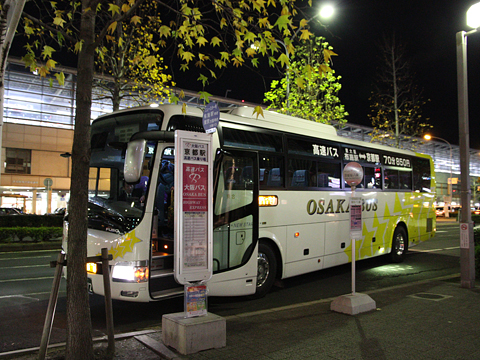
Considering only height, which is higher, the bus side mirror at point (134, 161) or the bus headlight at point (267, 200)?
the bus side mirror at point (134, 161)

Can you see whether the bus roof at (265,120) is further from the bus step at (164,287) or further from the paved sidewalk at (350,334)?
the paved sidewalk at (350,334)

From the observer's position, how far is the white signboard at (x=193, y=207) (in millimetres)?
5277

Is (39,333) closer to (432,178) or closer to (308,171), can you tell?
(308,171)

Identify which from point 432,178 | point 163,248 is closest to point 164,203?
point 163,248

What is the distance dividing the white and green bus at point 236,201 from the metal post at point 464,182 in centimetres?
274

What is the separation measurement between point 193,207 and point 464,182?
6938 millimetres

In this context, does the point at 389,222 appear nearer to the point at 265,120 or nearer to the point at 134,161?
the point at 265,120

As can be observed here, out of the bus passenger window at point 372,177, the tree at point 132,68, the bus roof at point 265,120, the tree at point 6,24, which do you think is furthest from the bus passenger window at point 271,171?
the tree at point 132,68

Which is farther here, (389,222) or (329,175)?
(389,222)

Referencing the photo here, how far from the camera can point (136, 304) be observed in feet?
26.4

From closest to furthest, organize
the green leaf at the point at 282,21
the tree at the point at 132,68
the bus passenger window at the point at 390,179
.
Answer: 1. the green leaf at the point at 282,21
2. the bus passenger window at the point at 390,179
3. the tree at the point at 132,68

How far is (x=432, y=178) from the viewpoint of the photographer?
15.6 meters

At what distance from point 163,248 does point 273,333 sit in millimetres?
2545

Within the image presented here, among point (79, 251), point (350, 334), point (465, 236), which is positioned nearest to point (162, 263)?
point (79, 251)
